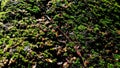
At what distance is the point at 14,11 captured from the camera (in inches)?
153

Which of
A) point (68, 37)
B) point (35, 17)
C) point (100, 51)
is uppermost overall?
point (35, 17)

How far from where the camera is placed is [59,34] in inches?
139

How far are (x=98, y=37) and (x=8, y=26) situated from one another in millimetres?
1732

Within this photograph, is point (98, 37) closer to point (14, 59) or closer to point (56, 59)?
point (56, 59)

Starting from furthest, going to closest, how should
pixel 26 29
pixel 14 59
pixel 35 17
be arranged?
pixel 35 17 < pixel 26 29 < pixel 14 59

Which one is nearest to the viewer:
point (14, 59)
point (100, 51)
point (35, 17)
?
point (14, 59)

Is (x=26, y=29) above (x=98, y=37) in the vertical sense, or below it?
above

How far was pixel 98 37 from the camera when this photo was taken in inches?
140

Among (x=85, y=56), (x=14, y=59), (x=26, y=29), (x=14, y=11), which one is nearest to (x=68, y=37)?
(x=85, y=56)

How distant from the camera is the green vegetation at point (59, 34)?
3098 mm

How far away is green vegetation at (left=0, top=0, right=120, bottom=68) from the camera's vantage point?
3.10 meters

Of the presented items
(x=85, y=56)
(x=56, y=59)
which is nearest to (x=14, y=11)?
(x=56, y=59)

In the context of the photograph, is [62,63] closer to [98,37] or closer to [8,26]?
[98,37]

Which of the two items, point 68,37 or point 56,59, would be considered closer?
point 56,59
